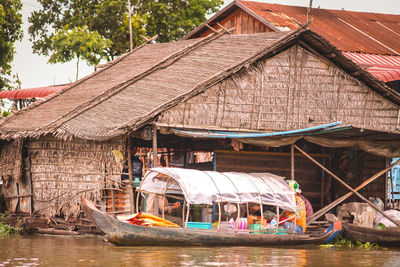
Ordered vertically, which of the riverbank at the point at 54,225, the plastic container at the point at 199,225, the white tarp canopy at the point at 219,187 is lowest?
the riverbank at the point at 54,225

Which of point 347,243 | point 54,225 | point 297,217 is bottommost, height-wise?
point 347,243

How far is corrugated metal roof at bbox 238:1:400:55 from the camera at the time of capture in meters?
20.1

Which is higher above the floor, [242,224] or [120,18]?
[120,18]

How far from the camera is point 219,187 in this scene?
12086 millimetres

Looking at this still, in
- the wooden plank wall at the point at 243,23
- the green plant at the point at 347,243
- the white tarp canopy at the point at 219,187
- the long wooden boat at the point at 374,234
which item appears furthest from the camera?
the wooden plank wall at the point at 243,23

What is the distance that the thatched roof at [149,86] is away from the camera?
13.9 metres

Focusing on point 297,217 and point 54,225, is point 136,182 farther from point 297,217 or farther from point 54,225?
point 297,217

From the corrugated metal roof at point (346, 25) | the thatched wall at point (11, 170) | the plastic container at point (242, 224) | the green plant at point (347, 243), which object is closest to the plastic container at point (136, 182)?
the thatched wall at point (11, 170)

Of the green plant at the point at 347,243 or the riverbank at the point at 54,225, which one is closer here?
the green plant at the point at 347,243

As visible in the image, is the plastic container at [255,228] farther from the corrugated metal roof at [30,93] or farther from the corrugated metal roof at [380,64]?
the corrugated metal roof at [30,93]

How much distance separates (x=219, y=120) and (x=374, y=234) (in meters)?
3.98

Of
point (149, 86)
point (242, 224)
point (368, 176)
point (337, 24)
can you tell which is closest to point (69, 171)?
point (149, 86)

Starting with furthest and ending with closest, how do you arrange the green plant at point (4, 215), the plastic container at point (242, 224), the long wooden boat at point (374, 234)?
the green plant at point (4, 215), the long wooden boat at point (374, 234), the plastic container at point (242, 224)

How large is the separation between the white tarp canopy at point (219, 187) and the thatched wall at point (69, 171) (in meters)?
1.58
